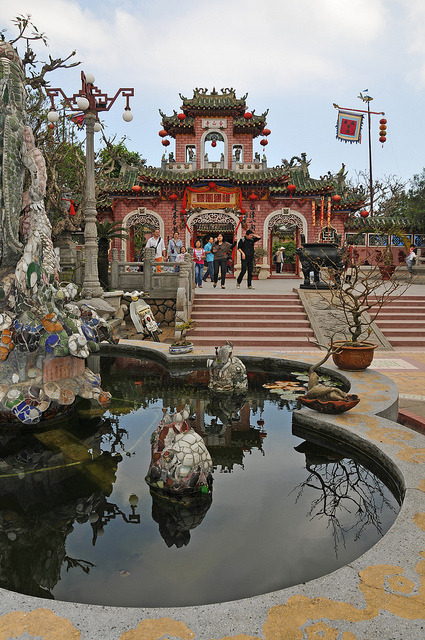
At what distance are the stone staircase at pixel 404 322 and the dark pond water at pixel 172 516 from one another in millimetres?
7012

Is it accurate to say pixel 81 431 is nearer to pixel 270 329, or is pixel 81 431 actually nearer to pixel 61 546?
pixel 61 546

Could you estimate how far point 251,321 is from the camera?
11336mm

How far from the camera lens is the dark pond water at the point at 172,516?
249 cm

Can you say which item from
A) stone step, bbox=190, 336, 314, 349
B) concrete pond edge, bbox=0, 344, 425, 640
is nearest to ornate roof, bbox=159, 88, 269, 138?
stone step, bbox=190, 336, 314, 349

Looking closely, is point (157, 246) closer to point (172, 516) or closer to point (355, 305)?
point (355, 305)

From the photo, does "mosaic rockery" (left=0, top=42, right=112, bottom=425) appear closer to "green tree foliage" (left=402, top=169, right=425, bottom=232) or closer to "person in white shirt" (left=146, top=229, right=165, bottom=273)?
"person in white shirt" (left=146, top=229, right=165, bottom=273)

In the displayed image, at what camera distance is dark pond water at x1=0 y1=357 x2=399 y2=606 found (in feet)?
8.16

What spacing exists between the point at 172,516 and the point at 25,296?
2.36 meters

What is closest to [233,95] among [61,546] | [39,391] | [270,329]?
[270,329]

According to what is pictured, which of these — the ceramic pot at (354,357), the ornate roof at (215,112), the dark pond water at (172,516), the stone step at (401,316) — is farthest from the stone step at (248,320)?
the ornate roof at (215,112)

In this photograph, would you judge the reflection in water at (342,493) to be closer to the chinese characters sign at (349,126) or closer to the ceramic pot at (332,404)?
the ceramic pot at (332,404)

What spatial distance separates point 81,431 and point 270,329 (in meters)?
7.00

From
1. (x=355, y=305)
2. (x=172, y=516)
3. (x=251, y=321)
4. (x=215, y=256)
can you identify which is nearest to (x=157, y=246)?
(x=215, y=256)

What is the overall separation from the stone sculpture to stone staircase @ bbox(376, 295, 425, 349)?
825 centimetres
